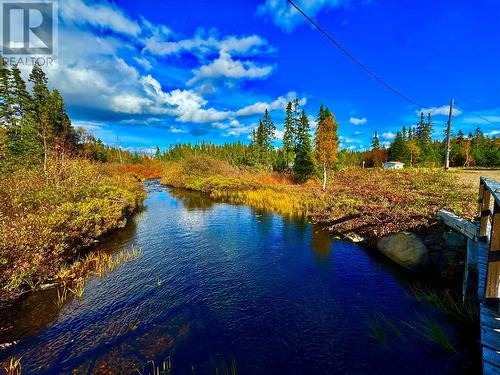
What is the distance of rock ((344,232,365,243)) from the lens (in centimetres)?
1346

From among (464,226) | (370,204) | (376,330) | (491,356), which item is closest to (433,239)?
(464,226)

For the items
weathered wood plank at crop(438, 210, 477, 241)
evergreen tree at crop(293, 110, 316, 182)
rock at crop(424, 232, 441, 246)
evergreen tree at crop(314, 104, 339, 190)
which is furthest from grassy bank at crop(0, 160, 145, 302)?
evergreen tree at crop(293, 110, 316, 182)

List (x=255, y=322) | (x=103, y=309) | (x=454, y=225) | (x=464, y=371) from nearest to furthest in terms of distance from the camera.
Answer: (x=464, y=371)
(x=255, y=322)
(x=103, y=309)
(x=454, y=225)

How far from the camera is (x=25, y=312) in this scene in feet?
24.3

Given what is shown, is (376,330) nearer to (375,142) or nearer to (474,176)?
(474,176)

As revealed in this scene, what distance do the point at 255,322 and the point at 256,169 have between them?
42.1m

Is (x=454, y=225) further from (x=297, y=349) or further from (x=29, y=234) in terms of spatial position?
(x=29, y=234)

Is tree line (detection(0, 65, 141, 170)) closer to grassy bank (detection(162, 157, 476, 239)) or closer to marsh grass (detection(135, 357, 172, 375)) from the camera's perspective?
grassy bank (detection(162, 157, 476, 239))

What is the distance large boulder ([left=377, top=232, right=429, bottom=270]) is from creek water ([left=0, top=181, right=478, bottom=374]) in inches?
19.6

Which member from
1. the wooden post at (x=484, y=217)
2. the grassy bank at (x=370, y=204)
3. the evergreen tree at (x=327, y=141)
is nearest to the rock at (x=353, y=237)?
the grassy bank at (x=370, y=204)

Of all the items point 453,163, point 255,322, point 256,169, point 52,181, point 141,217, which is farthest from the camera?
point 453,163

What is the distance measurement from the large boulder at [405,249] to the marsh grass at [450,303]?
1278mm

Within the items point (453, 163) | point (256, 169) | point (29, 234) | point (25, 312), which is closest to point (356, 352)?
point (25, 312)

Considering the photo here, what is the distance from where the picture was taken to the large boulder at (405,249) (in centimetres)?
986
